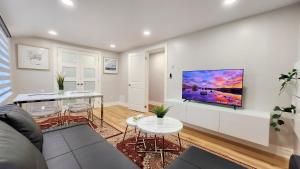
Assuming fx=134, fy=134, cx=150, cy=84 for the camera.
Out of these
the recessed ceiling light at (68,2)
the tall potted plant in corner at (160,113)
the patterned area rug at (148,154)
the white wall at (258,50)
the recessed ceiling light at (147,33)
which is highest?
the recessed ceiling light at (147,33)

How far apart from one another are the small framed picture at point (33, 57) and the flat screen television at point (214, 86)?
3868mm

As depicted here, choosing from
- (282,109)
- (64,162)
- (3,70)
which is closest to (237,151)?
(282,109)

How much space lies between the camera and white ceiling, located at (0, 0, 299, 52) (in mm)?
2018

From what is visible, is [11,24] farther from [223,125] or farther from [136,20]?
[223,125]

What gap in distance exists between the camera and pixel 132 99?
4.80 m

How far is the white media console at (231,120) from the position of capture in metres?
1.98

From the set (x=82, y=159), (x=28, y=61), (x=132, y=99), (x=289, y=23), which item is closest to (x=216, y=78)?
(x=289, y=23)

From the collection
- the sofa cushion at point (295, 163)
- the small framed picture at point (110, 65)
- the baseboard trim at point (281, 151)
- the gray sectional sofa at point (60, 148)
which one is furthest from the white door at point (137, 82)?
the sofa cushion at point (295, 163)

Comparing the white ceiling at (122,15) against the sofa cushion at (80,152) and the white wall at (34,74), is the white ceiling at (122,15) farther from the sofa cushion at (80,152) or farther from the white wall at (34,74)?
the sofa cushion at (80,152)

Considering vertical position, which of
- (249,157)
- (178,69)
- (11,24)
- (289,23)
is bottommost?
(249,157)

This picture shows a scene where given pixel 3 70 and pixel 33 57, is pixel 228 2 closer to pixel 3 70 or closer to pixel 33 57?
pixel 3 70

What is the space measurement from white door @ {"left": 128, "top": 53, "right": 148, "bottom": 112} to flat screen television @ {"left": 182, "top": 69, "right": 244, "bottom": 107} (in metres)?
1.64

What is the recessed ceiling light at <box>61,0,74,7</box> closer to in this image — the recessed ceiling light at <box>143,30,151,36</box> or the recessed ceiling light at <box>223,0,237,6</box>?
the recessed ceiling light at <box>143,30,151,36</box>

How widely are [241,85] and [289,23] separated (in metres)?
1.11
